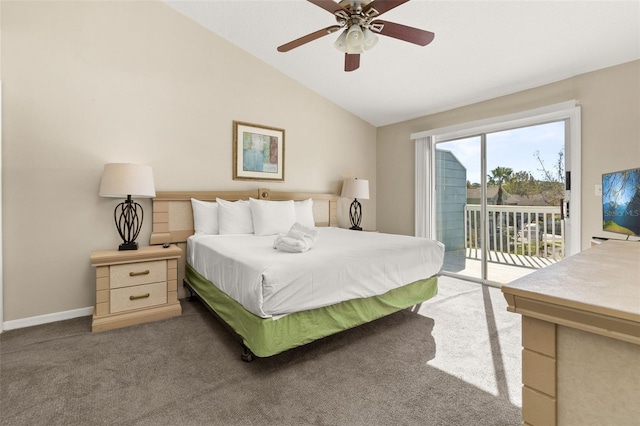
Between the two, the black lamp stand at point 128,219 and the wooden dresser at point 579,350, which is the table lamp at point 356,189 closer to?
the black lamp stand at point 128,219

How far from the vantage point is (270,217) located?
11.1ft

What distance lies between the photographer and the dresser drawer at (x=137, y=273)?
2.59m

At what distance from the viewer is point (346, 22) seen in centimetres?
201

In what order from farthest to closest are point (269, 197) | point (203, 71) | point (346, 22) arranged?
point (269, 197) → point (203, 71) → point (346, 22)

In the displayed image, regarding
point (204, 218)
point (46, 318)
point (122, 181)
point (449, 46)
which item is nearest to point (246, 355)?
point (204, 218)

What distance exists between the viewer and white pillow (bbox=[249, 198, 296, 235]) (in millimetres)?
3346

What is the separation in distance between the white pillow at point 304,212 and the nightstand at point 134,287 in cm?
153

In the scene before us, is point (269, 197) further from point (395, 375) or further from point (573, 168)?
point (573, 168)

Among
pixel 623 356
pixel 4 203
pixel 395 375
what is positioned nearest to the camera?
pixel 623 356

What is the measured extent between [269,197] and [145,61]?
1993 mm

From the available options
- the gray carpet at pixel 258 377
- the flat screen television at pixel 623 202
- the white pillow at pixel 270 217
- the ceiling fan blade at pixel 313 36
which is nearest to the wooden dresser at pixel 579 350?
the gray carpet at pixel 258 377

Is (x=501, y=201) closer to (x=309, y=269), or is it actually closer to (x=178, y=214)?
(x=309, y=269)

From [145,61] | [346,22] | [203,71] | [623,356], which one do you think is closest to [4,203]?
[145,61]

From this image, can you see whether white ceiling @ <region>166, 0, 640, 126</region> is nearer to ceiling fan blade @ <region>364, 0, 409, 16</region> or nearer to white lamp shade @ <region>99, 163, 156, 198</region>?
ceiling fan blade @ <region>364, 0, 409, 16</region>
